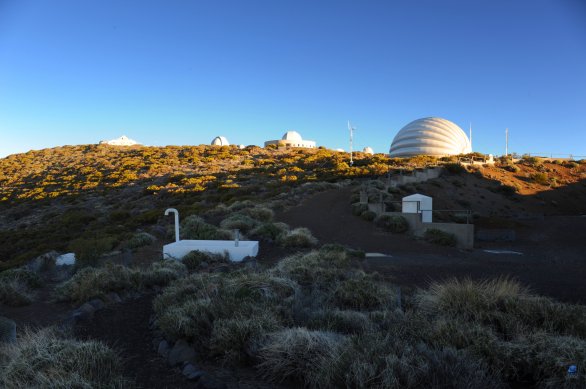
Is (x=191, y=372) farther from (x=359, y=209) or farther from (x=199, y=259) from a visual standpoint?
(x=359, y=209)

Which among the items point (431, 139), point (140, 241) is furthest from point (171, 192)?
point (431, 139)

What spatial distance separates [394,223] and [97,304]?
1259cm

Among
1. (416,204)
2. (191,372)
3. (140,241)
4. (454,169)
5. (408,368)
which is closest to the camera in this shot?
(408,368)

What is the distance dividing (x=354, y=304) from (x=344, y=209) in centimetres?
1495

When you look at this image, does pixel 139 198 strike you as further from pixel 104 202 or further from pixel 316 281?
pixel 316 281

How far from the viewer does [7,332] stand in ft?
16.4

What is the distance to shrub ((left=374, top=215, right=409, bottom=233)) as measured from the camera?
52.1 ft

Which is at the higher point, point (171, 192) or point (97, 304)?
point (171, 192)

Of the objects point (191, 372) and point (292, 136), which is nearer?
point (191, 372)

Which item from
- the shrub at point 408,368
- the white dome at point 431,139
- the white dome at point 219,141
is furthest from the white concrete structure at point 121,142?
the shrub at point 408,368

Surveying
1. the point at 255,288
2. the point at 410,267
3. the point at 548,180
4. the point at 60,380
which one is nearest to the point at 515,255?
the point at 410,267

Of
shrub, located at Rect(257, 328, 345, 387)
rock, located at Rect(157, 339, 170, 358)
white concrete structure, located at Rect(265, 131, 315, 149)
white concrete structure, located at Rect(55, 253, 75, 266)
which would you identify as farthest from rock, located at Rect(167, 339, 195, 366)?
white concrete structure, located at Rect(265, 131, 315, 149)

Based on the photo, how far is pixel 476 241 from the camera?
16000 mm

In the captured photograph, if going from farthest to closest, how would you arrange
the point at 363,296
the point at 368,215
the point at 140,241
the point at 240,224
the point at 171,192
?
the point at 171,192 < the point at 368,215 < the point at 240,224 < the point at 140,241 < the point at 363,296
